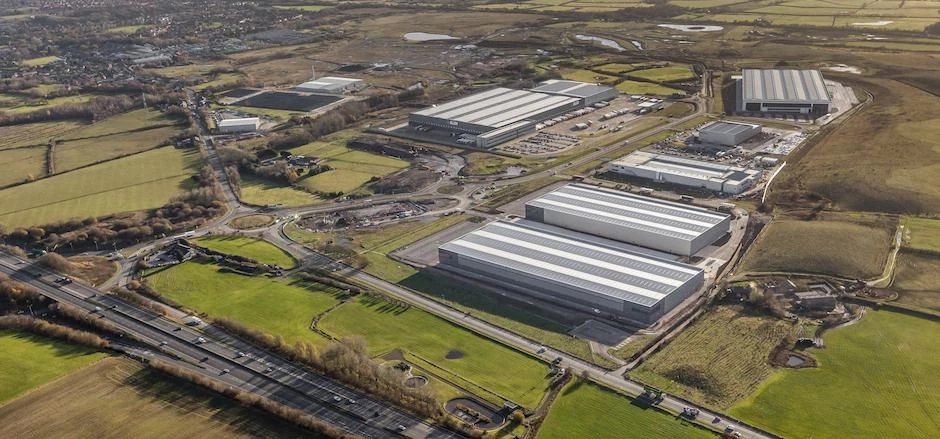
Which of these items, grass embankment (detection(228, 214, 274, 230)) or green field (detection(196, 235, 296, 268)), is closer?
green field (detection(196, 235, 296, 268))

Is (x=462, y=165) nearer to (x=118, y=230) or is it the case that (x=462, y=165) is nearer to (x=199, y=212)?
(x=199, y=212)

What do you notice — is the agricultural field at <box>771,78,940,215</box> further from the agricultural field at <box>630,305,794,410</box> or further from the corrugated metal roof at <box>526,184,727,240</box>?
the agricultural field at <box>630,305,794,410</box>

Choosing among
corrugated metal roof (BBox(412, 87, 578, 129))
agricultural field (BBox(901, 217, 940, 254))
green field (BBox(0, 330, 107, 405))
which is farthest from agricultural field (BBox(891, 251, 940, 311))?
green field (BBox(0, 330, 107, 405))

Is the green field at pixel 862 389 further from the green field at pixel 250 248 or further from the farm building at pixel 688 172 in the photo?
A: the green field at pixel 250 248

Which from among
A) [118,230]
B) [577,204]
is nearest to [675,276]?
[577,204]

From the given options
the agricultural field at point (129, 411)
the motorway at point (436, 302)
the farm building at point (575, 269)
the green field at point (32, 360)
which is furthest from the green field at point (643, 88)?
the green field at point (32, 360)

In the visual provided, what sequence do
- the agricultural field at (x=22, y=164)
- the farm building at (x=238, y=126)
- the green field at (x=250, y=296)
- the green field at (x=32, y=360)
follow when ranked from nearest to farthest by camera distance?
the green field at (x=32, y=360) → the green field at (x=250, y=296) → the agricultural field at (x=22, y=164) → the farm building at (x=238, y=126)

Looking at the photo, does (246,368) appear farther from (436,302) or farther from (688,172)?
(688,172)
